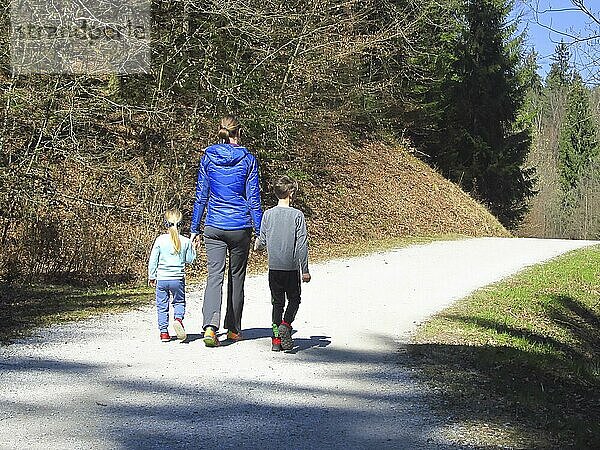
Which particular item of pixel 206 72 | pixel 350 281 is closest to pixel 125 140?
pixel 206 72

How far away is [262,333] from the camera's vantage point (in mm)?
8844

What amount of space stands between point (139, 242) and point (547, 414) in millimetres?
9649

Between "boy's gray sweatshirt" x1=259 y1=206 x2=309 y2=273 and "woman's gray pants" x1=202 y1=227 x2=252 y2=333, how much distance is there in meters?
0.31

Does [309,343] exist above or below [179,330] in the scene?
below

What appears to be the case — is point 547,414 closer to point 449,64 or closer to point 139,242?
point 139,242

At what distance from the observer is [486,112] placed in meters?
37.3

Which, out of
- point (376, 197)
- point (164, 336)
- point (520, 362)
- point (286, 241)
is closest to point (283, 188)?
point (286, 241)

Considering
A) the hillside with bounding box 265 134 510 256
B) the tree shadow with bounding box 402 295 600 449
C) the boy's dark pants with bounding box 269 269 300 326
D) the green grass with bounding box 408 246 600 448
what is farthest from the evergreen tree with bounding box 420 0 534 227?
the boy's dark pants with bounding box 269 269 300 326

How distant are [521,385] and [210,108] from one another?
13.1 metres

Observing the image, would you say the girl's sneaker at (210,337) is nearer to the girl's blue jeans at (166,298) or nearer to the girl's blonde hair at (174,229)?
the girl's blue jeans at (166,298)

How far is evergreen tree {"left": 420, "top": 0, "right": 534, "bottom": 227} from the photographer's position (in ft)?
120

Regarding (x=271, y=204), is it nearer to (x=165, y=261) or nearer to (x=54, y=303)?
(x=54, y=303)

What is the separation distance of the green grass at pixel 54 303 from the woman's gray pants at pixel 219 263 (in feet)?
7.04

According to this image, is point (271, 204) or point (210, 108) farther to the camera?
point (271, 204)
